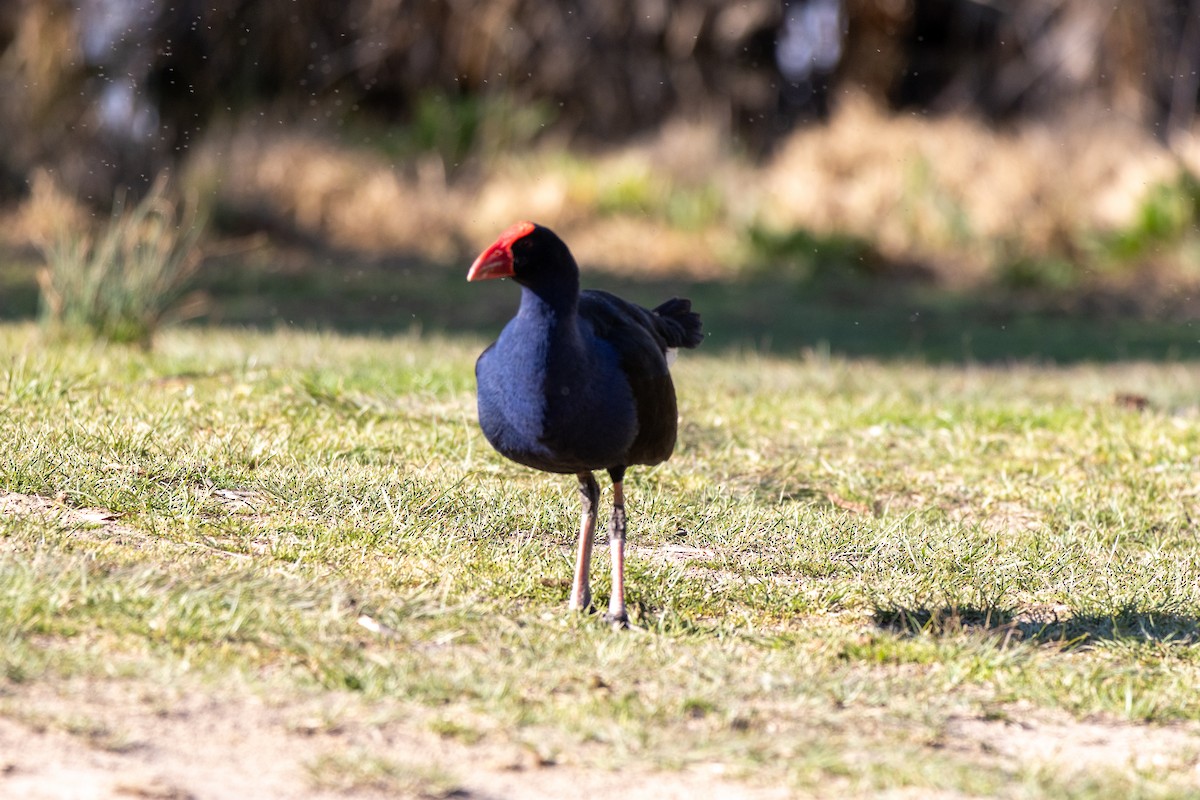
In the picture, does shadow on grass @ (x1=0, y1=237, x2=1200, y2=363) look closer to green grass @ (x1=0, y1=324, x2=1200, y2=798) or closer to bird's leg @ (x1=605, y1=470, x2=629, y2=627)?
green grass @ (x1=0, y1=324, x2=1200, y2=798)

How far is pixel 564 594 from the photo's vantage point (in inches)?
197

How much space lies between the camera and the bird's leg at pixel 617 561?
189 inches

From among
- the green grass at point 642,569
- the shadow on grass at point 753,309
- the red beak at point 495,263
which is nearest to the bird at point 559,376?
the red beak at point 495,263

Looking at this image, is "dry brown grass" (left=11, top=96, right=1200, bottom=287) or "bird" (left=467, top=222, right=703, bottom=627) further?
"dry brown grass" (left=11, top=96, right=1200, bottom=287)

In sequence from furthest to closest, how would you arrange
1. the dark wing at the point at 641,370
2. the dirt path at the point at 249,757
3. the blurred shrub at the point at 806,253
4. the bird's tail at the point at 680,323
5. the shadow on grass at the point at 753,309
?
the blurred shrub at the point at 806,253, the shadow on grass at the point at 753,309, the bird's tail at the point at 680,323, the dark wing at the point at 641,370, the dirt path at the point at 249,757

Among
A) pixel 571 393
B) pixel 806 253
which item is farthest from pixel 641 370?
pixel 806 253

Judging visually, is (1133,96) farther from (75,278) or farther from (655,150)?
(75,278)

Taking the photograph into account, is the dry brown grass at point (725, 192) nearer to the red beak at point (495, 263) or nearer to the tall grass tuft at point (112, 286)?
the tall grass tuft at point (112, 286)

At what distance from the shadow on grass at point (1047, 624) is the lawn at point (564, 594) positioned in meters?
0.01

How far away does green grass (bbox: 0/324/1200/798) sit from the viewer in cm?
398

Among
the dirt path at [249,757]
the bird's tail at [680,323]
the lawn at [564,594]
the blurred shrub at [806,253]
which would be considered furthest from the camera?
the blurred shrub at [806,253]

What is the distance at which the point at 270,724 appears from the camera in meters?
3.76

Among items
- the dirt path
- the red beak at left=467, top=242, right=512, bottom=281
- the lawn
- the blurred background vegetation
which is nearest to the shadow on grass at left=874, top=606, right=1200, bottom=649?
the lawn

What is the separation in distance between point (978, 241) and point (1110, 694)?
12161 millimetres
